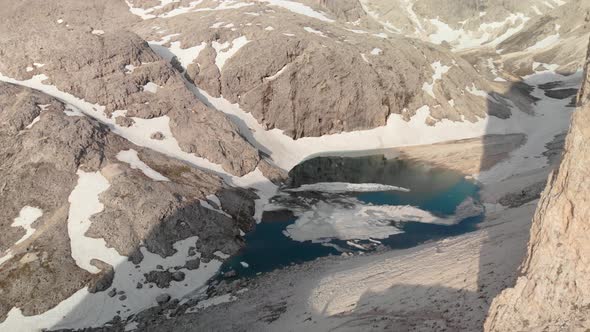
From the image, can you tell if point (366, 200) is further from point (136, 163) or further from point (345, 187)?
point (136, 163)

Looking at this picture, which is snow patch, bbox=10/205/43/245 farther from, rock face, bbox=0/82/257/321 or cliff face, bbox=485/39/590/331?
cliff face, bbox=485/39/590/331

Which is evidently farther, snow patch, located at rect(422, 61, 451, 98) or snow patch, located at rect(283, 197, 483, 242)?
snow patch, located at rect(422, 61, 451, 98)

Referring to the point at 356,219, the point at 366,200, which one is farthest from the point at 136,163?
the point at 366,200

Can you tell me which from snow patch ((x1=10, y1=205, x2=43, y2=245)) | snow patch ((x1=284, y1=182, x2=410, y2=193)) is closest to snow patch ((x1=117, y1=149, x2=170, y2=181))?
snow patch ((x1=10, y1=205, x2=43, y2=245))

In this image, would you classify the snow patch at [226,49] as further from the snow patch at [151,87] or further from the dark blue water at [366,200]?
the dark blue water at [366,200]

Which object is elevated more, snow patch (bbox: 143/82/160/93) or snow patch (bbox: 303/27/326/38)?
snow patch (bbox: 303/27/326/38)

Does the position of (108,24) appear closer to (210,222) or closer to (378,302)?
(210,222)

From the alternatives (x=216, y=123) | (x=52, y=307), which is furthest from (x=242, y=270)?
(x=216, y=123)
